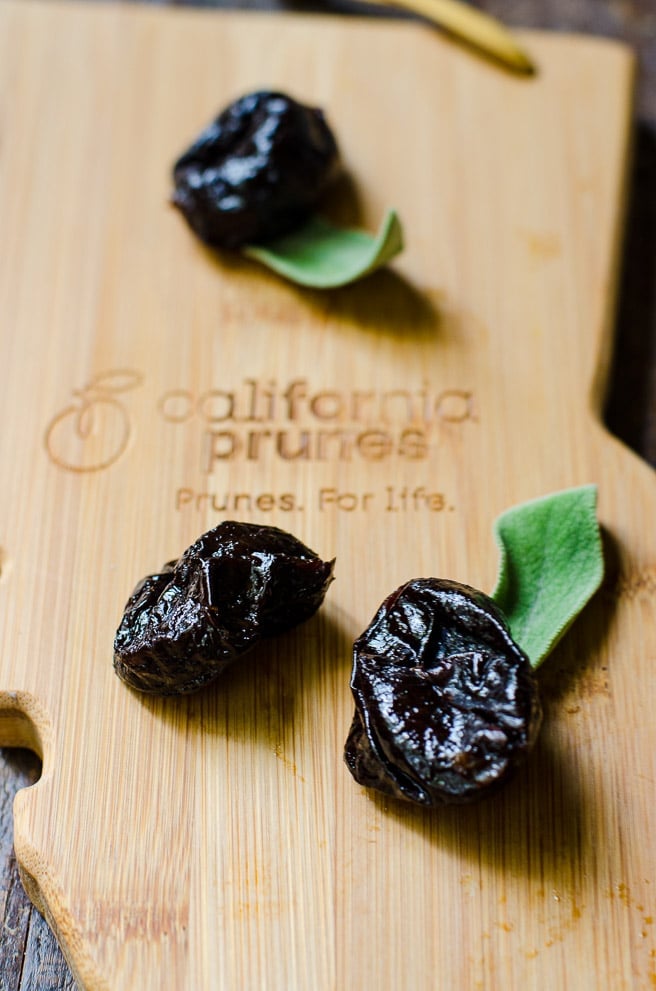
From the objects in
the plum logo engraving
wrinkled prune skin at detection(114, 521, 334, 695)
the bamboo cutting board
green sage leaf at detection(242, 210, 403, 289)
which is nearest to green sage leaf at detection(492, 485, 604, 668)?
the bamboo cutting board

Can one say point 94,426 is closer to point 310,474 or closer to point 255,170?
point 310,474

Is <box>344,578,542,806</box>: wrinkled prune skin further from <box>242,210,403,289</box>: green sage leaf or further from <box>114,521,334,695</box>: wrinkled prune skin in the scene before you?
<box>242,210,403,289</box>: green sage leaf

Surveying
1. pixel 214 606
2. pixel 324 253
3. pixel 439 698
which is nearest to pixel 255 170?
pixel 324 253

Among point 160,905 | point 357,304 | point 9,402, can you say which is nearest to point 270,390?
point 357,304

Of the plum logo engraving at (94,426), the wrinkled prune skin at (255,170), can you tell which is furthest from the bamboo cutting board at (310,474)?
the wrinkled prune skin at (255,170)

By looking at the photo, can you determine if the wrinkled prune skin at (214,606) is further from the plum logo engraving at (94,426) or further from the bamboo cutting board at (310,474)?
the plum logo engraving at (94,426)

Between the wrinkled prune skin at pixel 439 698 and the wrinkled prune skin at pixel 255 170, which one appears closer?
the wrinkled prune skin at pixel 439 698
